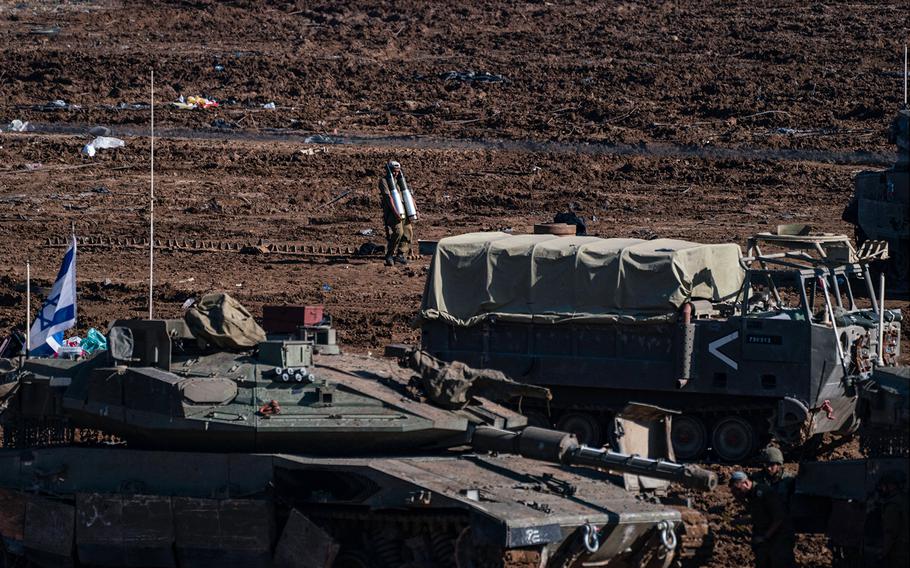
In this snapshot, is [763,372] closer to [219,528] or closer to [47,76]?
[219,528]

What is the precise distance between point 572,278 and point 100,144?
18.2 meters

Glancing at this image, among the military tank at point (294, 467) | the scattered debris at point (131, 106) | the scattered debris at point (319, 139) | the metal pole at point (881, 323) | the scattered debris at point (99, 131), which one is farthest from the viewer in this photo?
the scattered debris at point (131, 106)

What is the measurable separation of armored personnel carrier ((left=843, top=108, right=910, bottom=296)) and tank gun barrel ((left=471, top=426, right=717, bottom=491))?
11610 mm

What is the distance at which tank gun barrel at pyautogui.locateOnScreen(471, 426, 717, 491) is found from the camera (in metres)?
13.6

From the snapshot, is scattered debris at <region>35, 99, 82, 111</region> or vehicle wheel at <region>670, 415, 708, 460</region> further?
scattered debris at <region>35, 99, 82, 111</region>

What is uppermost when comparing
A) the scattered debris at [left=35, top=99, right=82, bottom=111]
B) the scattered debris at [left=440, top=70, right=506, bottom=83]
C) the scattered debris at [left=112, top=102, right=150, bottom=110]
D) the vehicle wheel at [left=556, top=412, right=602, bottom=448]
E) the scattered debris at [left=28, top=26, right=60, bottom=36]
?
the scattered debris at [left=28, top=26, right=60, bottom=36]

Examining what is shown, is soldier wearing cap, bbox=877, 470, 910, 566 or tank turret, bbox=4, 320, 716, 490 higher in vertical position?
tank turret, bbox=4, 320, 716, 490

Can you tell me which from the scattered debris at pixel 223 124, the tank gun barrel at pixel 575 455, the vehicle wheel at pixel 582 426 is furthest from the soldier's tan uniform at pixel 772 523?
the scattered debris at pixel 223 124

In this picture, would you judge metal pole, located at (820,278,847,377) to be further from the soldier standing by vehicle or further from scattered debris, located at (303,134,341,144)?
scattered debris, located at (303,134,341,144)

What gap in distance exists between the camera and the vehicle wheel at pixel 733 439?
1873 centimetres

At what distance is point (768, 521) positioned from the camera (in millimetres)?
14453

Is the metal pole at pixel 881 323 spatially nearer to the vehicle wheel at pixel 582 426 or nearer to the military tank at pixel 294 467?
the vehicle wheel at pixel 582 426

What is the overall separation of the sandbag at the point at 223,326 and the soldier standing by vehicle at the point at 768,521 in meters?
4.27

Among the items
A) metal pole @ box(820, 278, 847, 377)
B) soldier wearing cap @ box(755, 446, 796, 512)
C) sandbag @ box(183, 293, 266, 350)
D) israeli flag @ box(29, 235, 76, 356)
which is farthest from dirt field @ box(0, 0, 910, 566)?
soldier wearing cap @ box(755, 446, 796, 512)
